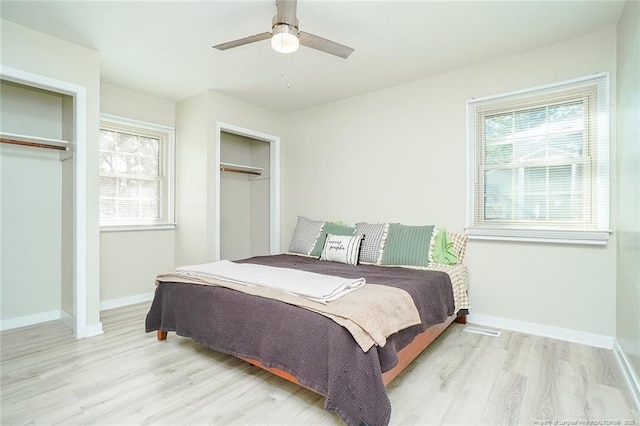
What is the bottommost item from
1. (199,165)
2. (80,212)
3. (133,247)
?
(133,247)

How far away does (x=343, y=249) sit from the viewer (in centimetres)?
333

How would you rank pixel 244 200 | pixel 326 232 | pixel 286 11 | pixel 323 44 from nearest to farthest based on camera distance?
A: pixel 286 11 < pixel 323 44 < pixel 326 232 < pixel 244 200

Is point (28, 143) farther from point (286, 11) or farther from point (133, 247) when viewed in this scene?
point (286, 11)

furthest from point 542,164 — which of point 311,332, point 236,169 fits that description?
point 236,169

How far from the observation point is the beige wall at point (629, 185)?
6.33 ft

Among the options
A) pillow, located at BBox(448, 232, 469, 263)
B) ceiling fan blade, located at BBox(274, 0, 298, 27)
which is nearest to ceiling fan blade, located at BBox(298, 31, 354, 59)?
ceiling fan blade, located at BBox(274, 0, 298, 27)

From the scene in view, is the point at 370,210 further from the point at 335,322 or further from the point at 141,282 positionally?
the point at 141,282

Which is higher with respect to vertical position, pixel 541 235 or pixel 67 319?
pixel 541 235

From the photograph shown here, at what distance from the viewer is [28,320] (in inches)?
123

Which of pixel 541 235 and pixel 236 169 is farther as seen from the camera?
pixel 236 169

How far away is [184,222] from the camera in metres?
4.11

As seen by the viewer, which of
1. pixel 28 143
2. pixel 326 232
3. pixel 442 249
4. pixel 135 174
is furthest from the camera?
pixel 135 174

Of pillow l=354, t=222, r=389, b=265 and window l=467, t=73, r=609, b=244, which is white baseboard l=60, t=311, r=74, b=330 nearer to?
pillow l=354, t=222, r=389, b=265

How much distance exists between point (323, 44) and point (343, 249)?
6.22 ft
